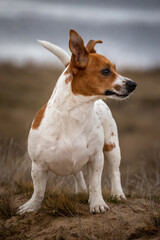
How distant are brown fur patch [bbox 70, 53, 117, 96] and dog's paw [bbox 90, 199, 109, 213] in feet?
4.66

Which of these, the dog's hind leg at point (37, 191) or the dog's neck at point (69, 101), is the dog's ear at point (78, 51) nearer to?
the dog's neck at point (69, 101)

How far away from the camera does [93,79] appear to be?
13.4 ft

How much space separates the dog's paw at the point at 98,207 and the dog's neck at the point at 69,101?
3.87ft

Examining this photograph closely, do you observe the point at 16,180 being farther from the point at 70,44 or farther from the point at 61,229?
the point at 70,44

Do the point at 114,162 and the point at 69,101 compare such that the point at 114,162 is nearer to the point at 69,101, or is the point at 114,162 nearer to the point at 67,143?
the point at 67,143

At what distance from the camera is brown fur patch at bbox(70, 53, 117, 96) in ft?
13.4

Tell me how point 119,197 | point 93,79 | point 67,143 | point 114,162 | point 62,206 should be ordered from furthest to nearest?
point 114,162 < point 119,197 < point 62,206 < point 67,143 < point 93,79

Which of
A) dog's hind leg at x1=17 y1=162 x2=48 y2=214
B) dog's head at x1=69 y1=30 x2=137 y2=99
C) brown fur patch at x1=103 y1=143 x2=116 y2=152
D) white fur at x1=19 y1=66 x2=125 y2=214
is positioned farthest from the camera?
brown fur patch at x1=103 y1=143 x2=116 y2=152

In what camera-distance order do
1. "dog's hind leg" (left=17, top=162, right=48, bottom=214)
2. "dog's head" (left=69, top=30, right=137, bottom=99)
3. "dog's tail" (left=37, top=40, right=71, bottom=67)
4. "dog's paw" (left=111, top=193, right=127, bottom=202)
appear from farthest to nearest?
"dog's paw" (left=111, top=193, right=127, bottom=202), "dog's tail" (left=37, top=40, right=71, bottom=67), "dog's hind leg" (left=17, top=162, right=48, bottom=214), "dog's head" (left=69, top=30, right=137, bottom=99)

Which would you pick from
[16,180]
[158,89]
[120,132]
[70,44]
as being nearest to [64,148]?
[70,44]

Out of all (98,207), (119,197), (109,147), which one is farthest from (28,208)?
(109,147)

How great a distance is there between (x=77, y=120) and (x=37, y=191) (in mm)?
1145

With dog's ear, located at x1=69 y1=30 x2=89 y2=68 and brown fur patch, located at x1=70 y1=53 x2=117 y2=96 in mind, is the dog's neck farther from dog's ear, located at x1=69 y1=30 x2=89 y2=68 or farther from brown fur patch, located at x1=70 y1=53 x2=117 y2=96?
dog's ear, located at x1=69 y1=30 x2=89 y2=68

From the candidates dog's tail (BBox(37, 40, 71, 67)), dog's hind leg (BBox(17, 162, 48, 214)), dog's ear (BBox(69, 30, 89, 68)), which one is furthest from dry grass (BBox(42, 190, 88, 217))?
dog's tail (BBox(37, 40, 71, 67))
